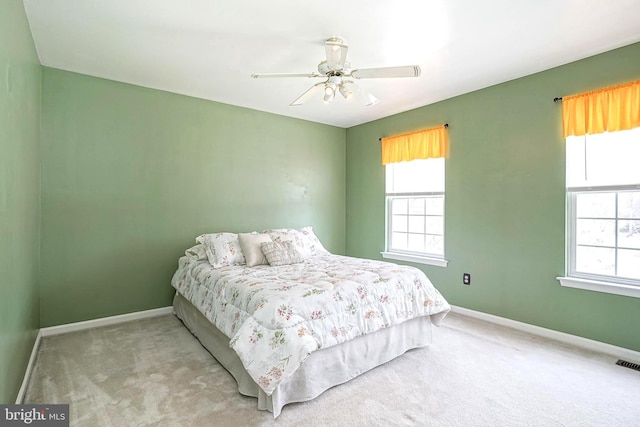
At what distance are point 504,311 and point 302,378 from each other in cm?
246

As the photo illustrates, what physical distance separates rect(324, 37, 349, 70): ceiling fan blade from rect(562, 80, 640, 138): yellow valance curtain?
2127mm

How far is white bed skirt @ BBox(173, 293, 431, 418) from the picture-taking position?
1.97 meters

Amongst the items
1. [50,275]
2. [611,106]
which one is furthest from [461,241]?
[50,275]

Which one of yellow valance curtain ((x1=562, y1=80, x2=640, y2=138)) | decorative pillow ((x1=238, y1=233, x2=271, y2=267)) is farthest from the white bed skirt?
yellow valance curtain ((x1=562, y1=80, x2=640, y2=138))

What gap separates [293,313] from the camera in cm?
200

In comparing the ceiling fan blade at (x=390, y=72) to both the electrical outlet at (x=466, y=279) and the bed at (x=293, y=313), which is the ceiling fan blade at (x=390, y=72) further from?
the electrical outlet at (x=466, y=279)

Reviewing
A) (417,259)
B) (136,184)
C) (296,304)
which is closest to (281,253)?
(296,304)

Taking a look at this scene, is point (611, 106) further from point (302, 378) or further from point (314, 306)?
point (302, 378)

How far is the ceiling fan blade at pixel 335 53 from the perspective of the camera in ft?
7.70

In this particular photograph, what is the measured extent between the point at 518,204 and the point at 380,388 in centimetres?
234

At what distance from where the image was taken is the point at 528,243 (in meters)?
3.18

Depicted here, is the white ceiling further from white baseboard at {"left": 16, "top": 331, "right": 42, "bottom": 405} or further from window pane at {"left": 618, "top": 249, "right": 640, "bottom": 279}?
white baseboard at {"left": 16, "top": 331, "right": 42, "bottom": 405}

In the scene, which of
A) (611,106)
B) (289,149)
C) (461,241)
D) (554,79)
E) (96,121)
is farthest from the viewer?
(289,149)

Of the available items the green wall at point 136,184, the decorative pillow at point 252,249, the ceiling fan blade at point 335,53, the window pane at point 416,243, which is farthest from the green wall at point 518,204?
the green wall at point 136,184
